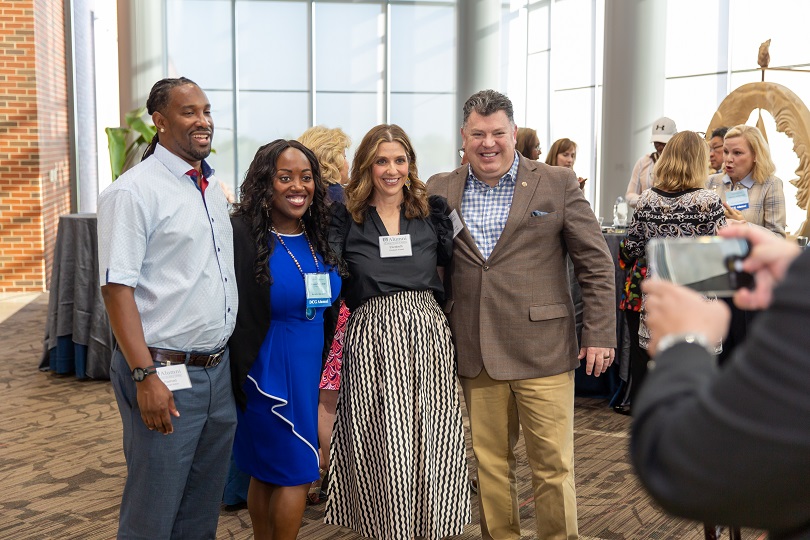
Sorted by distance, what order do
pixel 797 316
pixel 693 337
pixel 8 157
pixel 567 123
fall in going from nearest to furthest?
1. pixel 797 316
2. pixel 693 337
3. pixel 8 157
4. pixel 567 123

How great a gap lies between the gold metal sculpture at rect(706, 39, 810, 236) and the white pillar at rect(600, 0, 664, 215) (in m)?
1.99

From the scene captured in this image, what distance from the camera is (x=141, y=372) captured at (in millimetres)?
1954

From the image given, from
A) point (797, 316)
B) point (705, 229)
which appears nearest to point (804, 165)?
point (705, 229)

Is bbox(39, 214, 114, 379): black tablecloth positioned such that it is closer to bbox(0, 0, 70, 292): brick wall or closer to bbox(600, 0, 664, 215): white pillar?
bbox(0, 0, 70, 292): brick wall

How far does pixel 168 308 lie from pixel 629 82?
681 centimetres

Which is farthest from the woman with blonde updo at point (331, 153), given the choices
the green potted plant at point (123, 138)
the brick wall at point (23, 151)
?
the brick wall at point (23, 151)

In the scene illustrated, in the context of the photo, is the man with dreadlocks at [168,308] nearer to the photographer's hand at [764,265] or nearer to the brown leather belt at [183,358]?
the brown leather belt at [183,358]

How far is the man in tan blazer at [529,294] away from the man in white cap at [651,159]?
3.08m

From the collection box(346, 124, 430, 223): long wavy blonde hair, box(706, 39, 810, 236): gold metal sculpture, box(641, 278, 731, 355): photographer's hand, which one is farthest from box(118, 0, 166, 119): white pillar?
box(641, 278, 731, 355): photographer's hand

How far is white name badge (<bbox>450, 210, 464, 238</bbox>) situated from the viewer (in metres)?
2.70

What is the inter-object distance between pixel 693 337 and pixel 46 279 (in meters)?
9.28

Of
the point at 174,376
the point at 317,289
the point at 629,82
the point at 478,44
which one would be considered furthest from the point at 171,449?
the point at 478,44

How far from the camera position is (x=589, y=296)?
2.69m

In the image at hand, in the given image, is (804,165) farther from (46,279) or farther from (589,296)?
(46,279)
